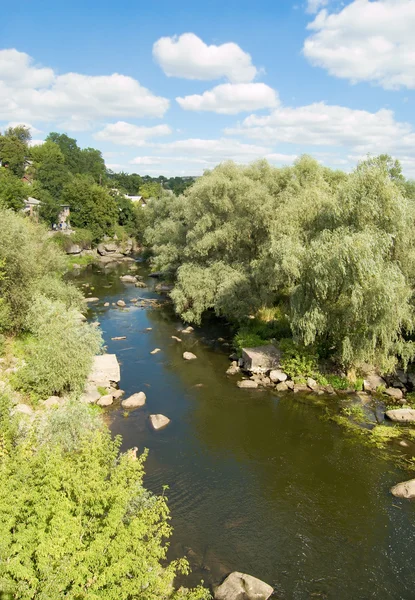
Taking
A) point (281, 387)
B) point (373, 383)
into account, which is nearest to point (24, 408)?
point (281, 387)

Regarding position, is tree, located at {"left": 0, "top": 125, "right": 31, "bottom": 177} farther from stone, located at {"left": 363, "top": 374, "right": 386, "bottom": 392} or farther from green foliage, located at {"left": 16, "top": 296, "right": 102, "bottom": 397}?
stone, located at {"left": 363, "top": 374, "right": 386, "bottom": 392}

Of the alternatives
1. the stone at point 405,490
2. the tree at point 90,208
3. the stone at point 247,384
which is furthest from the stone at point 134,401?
the tree at point 90,208

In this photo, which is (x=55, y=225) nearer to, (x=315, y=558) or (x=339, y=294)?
(x=339, y=294)

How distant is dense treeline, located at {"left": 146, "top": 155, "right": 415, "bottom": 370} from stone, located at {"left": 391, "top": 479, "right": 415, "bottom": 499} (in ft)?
31.4

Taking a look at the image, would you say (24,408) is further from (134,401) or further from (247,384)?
(247,384)

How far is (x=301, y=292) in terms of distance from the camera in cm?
2886

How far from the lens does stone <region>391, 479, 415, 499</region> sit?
62.2ft

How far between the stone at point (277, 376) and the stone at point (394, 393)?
22.3 ft

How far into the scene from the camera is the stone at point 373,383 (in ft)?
95.2

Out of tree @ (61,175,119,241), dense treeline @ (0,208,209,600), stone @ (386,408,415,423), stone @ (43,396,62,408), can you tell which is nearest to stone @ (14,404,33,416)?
stone @ (43,396,62,408)

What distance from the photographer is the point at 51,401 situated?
23.9 m

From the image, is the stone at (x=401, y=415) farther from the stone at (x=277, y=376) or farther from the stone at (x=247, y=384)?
the stone at (x=247, y=384)

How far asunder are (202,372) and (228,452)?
1026 cm

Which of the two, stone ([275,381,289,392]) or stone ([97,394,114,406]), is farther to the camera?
stone ([275,381,289,392])
